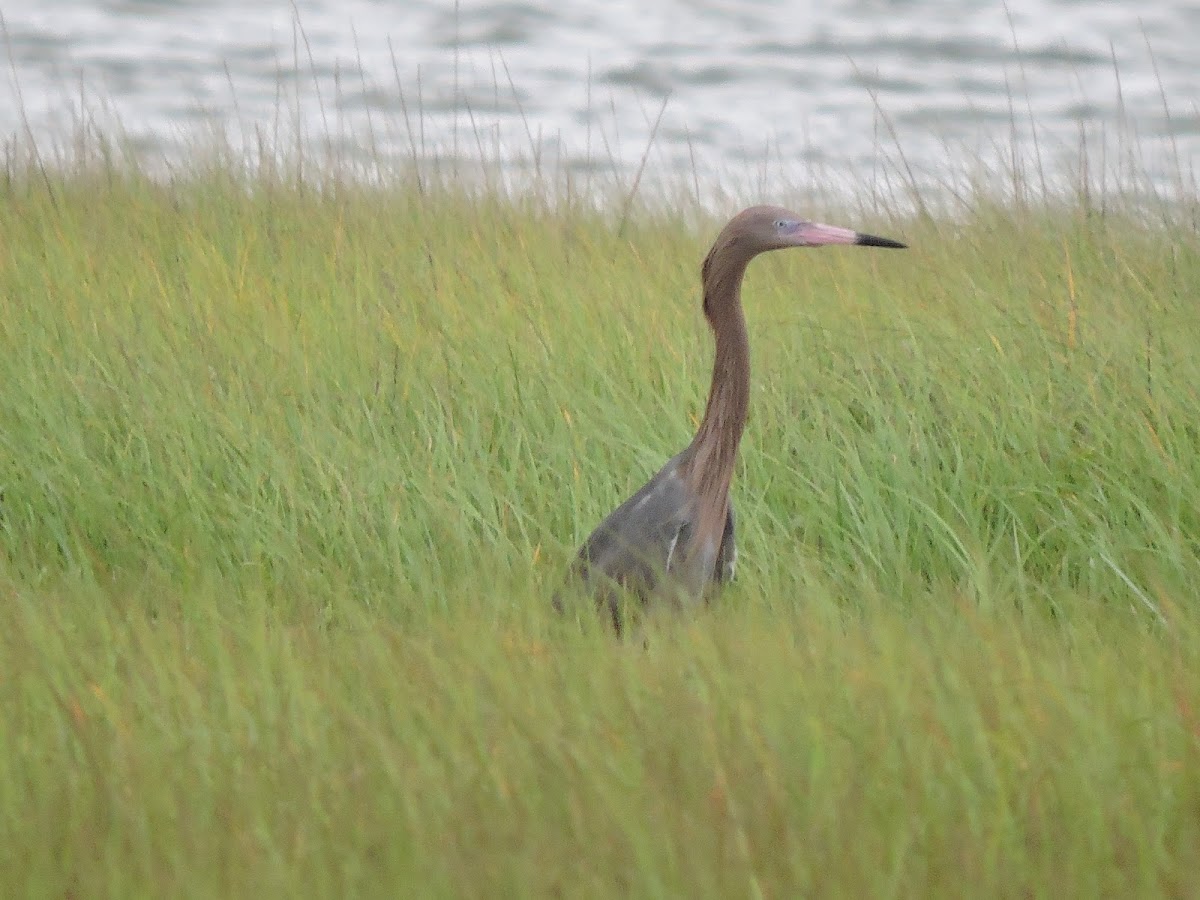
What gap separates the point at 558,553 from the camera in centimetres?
374

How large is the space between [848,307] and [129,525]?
230 cm

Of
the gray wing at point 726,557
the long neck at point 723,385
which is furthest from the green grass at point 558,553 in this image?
the long neck at point 723,385

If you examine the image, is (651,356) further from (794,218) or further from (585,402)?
(794,218)

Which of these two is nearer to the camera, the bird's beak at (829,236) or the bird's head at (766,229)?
the bird's beak at (829,236)

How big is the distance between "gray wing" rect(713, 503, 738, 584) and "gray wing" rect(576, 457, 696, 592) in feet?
0.34

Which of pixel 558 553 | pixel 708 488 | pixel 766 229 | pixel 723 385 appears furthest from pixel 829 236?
pixel 558 553

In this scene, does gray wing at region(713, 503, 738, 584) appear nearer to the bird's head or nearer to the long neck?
the long neck

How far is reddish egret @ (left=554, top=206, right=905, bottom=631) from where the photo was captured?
338 centimetres

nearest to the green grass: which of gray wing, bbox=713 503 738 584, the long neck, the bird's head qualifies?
gray wing, bbox=713 503 738 584

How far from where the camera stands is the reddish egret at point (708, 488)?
3375 mm

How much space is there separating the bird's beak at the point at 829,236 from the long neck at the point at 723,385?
6.1 inches

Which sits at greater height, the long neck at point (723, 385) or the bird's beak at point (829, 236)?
the bird's beak at point (829, 236)

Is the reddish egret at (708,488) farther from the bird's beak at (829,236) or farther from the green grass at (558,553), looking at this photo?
the green grass at (558,553)

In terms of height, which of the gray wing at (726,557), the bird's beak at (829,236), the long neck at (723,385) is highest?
the bird's beak at (829,236)
